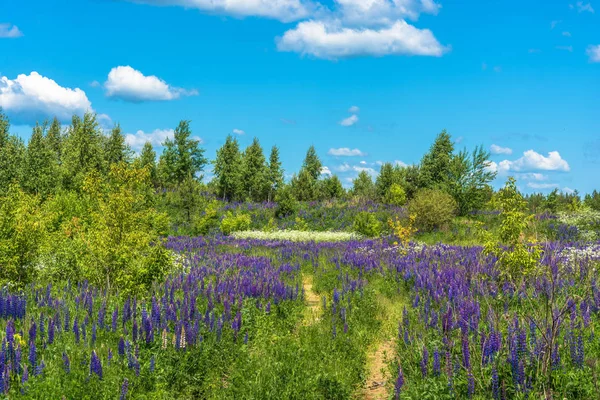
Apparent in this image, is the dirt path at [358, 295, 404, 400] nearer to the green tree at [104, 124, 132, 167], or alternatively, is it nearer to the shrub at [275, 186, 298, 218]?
the shrub at [275, 186, 298, 218]

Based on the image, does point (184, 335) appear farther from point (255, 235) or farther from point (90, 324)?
point (255, 235)

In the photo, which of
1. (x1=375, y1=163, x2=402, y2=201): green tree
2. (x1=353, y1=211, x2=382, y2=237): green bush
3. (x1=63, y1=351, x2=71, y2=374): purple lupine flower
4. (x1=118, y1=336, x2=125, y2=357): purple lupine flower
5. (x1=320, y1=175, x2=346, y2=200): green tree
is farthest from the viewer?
(x1=320, y1=175, x2=346, y2=200): green tree

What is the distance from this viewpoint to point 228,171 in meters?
53.0

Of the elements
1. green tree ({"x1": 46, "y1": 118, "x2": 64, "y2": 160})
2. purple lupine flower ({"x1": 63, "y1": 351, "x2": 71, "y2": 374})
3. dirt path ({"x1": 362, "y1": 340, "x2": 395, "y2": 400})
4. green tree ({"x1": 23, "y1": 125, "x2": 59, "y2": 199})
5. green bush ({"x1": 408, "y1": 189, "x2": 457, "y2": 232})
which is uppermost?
green tree ({"x1": 46, "y1": 118, "x2": 64, "y2": 160})

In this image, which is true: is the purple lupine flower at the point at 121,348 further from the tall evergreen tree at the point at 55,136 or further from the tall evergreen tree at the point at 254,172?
the tall evergreen tree at the point at 55,136

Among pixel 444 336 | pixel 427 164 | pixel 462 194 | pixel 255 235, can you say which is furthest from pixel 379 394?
pixel 427 164

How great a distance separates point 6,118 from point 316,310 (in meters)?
83.6

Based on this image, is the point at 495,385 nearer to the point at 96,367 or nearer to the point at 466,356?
the point at 466,356

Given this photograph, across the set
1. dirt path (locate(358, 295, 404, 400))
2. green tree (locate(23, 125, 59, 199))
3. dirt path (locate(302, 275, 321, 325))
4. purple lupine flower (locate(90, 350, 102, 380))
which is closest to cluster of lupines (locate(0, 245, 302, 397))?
purple lupine flower (locate(90, 350, 102, 380))

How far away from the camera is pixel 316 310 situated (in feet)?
34.0

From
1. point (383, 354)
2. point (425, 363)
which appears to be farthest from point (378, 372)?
point (425, 363)

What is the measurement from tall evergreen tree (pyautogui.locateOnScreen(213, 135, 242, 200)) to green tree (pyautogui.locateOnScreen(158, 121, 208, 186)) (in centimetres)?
331

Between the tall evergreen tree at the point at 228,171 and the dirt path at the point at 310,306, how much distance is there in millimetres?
→ 37984

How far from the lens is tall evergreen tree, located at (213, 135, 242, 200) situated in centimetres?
5225
